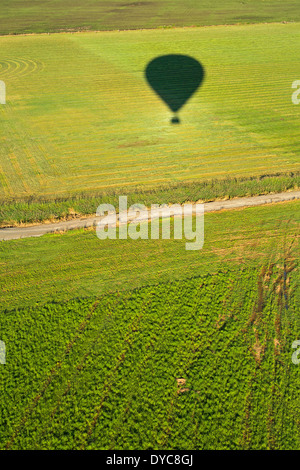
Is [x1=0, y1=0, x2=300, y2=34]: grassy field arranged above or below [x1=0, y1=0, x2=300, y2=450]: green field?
above

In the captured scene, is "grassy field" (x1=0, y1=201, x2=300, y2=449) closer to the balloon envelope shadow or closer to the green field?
the green field

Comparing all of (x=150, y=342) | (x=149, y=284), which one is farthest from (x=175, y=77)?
(x=150, y=342)

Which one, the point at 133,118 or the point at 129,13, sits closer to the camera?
the point at 133,118

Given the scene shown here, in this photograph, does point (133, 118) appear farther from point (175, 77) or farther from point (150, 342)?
point (150, 342)

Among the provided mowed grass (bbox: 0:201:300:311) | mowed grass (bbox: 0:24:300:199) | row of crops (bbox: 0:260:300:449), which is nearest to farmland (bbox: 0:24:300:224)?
mowed grass (bbox: 0:24:300:199)

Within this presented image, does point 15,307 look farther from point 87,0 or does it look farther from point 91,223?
point 87,0

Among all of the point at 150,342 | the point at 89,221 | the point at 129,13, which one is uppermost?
the point at 129,13
